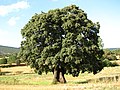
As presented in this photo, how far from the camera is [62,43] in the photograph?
54.0 m

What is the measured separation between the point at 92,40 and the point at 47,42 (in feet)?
26.9

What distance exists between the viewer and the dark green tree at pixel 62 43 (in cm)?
5372

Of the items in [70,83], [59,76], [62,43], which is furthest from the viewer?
[59,76]

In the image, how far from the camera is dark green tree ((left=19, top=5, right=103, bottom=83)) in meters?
53.7

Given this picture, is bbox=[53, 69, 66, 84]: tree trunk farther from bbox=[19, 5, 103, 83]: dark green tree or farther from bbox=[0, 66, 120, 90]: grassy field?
bbox=[0, 66, 120, 90]: grassy field

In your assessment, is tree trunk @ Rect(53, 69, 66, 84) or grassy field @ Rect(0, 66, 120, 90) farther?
tree trunk @ Rect(53, 69, 66, 84)

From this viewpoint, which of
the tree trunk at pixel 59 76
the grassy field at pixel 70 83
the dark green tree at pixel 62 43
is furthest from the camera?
the tree trunk at pixel 59 76

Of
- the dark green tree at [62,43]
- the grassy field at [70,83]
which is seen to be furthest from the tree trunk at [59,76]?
the grassy field at [70,83]

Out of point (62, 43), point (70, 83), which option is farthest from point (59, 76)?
point (62, 43)

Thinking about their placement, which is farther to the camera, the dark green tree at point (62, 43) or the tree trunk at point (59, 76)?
the tree trunk at point (59, 76)

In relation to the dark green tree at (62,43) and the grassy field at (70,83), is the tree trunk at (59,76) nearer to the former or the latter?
the dark green tree at (62,43)

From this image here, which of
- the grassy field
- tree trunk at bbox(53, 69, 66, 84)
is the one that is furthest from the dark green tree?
the grassy field

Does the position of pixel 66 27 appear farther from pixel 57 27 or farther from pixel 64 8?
pixel 64 8

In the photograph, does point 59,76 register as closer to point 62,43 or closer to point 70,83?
point 70,83
